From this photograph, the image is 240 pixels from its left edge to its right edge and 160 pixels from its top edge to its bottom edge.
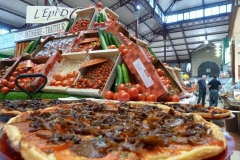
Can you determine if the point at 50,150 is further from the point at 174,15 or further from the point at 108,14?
the point at 174,15

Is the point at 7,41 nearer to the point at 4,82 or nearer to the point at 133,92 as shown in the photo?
the point at 4,82

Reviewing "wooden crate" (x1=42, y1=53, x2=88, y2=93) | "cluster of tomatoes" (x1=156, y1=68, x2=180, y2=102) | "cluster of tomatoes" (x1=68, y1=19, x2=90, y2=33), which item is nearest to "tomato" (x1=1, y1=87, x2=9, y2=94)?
"wooden crate" (x1=42, y1=53, x2=88, y2=93)

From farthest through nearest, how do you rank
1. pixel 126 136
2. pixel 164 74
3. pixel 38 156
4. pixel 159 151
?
pixel 164 74 < pixel 126 136 < pixel 159 151 < pixel 38 156

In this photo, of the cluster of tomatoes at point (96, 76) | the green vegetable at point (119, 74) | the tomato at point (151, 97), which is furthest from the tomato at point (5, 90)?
the tomato at point (151, 97)

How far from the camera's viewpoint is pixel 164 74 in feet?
11.6

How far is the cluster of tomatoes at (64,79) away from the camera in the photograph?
350 centimetres

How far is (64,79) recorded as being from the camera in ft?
12.0

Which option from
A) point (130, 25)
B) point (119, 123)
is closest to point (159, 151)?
point (119, 123)

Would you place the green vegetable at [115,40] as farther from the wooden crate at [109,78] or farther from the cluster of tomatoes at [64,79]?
the cluster of tomatoes at [64,79]

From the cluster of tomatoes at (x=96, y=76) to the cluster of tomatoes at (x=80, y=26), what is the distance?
1500 millimetres

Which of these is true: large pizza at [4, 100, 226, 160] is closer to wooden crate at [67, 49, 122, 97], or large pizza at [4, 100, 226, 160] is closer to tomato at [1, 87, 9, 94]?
wooden crate at [67, 49, 122, 97]

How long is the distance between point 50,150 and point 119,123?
62cm

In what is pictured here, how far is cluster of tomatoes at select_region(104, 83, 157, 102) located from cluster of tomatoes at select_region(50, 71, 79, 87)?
855 millimetres

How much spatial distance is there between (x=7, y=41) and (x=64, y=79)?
6476mm
